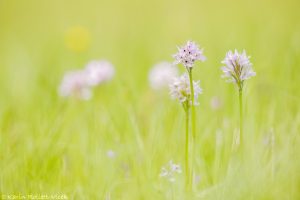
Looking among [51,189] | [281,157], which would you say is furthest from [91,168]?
[281,157]

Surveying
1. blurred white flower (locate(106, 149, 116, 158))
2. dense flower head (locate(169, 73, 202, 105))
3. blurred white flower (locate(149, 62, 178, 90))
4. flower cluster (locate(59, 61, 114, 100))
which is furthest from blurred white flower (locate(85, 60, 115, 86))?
dense flower head (locate(169, 73, 202, 105))

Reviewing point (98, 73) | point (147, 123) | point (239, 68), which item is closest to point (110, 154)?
point (147, 123)

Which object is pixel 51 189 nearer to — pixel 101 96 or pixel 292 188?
pixel 292 188

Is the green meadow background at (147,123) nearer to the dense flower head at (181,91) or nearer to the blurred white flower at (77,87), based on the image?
the blurred white flower at (77,87)

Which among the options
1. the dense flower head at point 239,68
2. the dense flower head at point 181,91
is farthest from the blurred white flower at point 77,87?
the dense flower head at point 239,68

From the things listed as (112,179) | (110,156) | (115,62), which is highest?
(115,62)

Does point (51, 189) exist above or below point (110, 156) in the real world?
below
